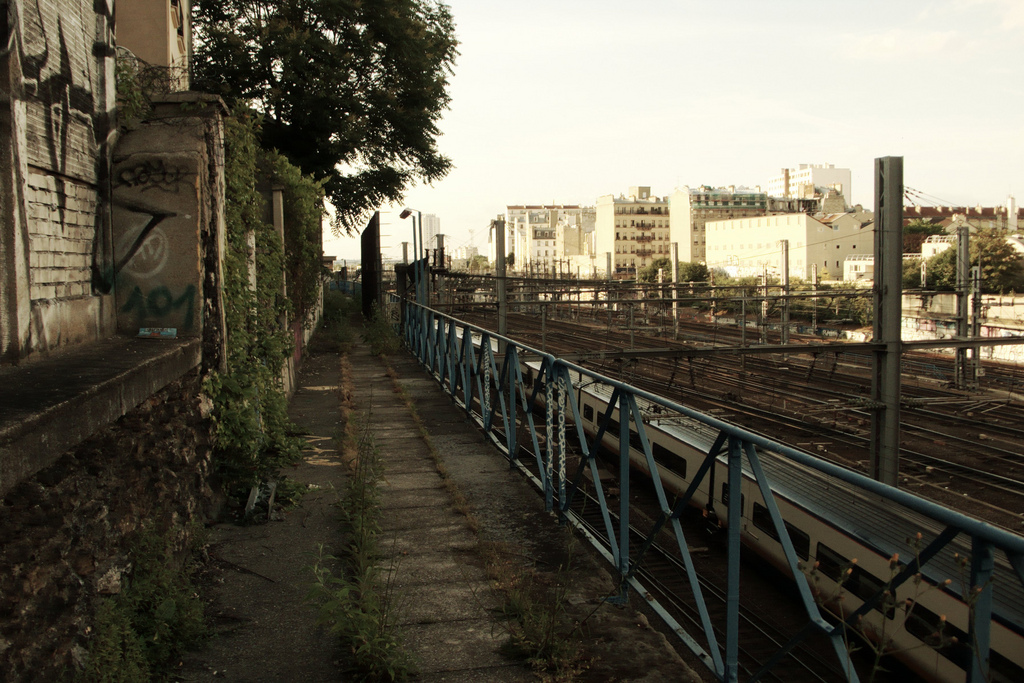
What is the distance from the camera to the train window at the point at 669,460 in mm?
9492

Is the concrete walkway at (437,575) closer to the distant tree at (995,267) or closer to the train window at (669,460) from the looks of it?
the train window at (669,460)

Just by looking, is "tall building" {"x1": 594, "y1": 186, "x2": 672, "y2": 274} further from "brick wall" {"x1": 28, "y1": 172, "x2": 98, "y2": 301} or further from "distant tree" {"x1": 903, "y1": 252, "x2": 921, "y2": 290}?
"brick wall" {"x1": 28, "y1": 172, "x2": 98, "y2": 301}

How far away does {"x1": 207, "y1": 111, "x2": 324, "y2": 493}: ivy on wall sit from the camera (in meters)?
4.93

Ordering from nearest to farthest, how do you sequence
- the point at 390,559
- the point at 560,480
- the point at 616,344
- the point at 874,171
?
the point at 390,559 → the point at 560,480 → the point at 874,171 → the point at 616,344

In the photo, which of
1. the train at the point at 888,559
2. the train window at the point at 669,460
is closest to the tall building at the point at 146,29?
the train window at the point at 669,460

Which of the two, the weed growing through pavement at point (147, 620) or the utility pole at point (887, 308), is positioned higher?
the utility pole at point (887, 308)

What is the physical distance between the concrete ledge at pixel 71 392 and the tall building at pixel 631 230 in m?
88.2

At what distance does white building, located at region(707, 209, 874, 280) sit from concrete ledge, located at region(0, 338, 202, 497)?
56.3 meters

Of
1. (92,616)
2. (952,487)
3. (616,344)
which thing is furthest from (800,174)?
(92,616)

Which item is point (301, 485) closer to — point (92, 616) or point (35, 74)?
point (92, 616)

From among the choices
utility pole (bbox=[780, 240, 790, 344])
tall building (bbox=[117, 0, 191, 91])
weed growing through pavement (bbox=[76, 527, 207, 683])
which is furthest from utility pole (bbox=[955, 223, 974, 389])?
weed growing through pavement (bbox=[76, 527, 207, 683])

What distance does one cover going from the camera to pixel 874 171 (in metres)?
7.09

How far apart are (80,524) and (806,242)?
206ft

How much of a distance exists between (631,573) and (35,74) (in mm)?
3422
